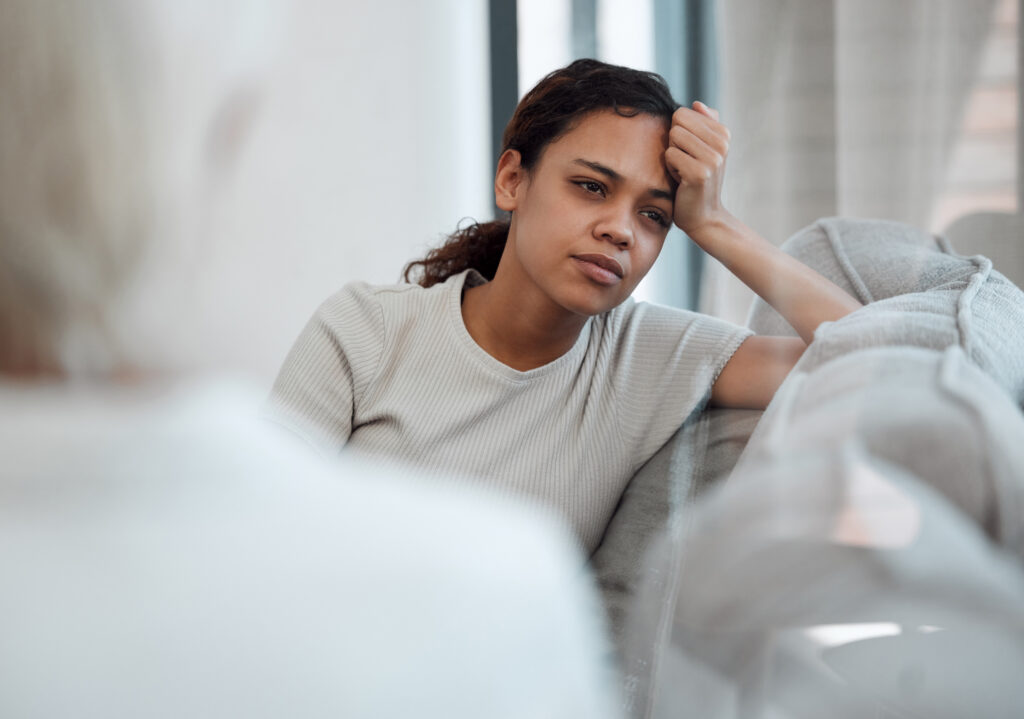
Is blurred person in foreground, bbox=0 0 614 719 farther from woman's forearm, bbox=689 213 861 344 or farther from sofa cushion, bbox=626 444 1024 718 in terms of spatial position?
woman's forearm, bbox=689 213 861 344

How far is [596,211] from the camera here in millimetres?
621

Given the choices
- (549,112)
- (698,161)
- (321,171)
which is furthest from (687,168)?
(321,171)

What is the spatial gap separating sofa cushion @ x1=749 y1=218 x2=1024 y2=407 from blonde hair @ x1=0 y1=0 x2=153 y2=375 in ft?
1.14

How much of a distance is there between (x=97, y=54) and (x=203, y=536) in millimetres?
194

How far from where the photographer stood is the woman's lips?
2.02 ft

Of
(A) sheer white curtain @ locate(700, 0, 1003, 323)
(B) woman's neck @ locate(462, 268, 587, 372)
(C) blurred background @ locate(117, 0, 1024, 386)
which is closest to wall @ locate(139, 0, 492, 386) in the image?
(C) blurred background @ locate(117, 0, 1024, 386)

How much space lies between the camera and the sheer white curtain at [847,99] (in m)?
0.47

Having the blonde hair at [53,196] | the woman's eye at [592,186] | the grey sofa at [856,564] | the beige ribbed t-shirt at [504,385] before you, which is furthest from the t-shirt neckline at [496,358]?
the blonde hair at [53,196]

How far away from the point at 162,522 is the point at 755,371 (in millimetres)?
408

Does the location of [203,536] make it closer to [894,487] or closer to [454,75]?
[894,487]

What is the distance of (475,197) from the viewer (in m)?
0.82

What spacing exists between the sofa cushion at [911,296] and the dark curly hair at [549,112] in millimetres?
149

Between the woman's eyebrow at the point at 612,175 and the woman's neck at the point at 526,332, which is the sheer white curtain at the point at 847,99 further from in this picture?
the woman's neck at the point at 526,332

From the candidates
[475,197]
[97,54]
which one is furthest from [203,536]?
[475,197]
